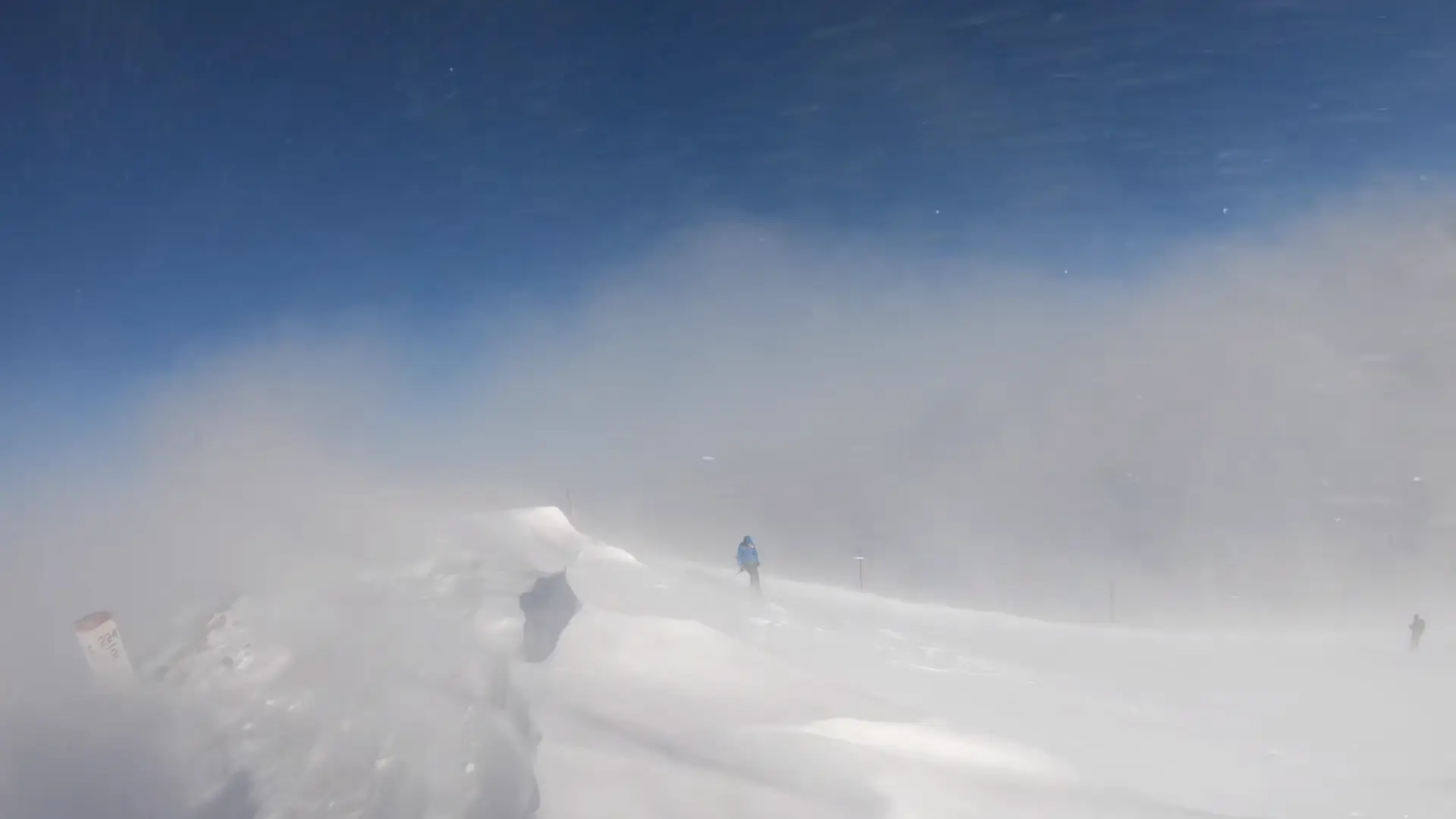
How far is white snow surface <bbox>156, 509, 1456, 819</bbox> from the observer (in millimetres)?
4770

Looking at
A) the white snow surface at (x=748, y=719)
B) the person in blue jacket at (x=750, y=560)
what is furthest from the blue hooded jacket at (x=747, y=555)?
the white snow surface at (x=748, y=719)

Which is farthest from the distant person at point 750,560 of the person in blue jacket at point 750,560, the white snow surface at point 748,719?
the white snow surface at point 748,719

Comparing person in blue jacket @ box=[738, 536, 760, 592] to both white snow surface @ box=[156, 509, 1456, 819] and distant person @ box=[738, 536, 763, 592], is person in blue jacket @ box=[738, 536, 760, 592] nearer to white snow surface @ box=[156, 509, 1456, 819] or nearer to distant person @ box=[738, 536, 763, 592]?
distant person @ box=[738, 536, 763, 592]

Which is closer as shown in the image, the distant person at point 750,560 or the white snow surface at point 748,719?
the white snow surface at point 748,719

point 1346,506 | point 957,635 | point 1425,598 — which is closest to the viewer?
point 957,635

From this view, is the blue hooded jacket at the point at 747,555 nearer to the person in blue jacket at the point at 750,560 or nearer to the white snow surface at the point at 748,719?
the person in blue jacket at the point at 750,560

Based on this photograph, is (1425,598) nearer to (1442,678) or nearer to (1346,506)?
(1442,678)

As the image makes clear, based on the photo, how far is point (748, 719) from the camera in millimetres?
5629

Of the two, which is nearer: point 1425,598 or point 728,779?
point 728,779

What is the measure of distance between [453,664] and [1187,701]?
7764 mm

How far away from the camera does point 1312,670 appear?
1160cm

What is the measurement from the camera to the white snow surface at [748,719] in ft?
15.6

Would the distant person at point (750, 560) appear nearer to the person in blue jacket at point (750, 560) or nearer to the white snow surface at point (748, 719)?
the person in blue jacket at point (750, 560)

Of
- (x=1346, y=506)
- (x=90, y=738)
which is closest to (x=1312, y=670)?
(x=90, y=738)
